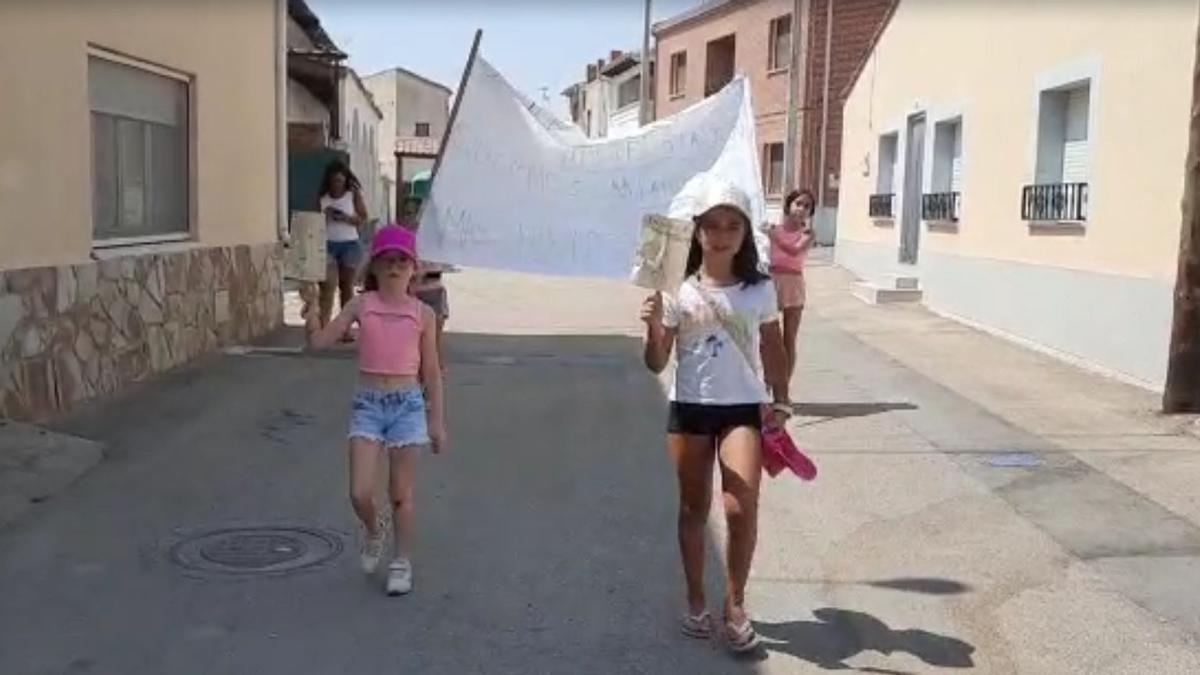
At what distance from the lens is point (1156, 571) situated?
549cm

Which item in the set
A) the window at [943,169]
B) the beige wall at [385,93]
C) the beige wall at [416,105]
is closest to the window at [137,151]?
the window at [943,169]

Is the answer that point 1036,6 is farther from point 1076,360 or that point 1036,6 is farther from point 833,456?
point 833,456

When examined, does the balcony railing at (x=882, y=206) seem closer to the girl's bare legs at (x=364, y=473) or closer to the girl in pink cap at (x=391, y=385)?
the girl in pink cap at (x=391, y=385)

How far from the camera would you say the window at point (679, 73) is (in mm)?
42188

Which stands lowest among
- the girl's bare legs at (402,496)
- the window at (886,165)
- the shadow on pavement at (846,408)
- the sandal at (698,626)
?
the sandal at (698,626)

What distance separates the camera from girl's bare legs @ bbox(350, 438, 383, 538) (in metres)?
5.05

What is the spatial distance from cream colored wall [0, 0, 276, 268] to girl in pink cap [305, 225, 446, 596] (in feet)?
11.3

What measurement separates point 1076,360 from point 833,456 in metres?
4.82

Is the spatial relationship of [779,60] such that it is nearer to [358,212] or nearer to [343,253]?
[358,212]

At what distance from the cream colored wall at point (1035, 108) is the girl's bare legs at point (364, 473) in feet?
24.2

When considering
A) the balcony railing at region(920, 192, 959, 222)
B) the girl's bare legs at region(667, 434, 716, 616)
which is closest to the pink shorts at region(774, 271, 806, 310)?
the girl's bare legs at region(667, 434, 716, 616)

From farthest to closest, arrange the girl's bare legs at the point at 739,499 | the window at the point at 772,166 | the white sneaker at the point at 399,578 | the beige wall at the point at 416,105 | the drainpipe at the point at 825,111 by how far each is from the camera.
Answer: the beige wall at the point at 416,105 → the window at the point at 772,166 → the drainpipe at the point at 825,111 → the white sneaker at the point at 399,578 → the girl's bare legs at the point at 739,499

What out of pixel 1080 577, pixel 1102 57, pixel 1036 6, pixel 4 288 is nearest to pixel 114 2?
pixel 4 288

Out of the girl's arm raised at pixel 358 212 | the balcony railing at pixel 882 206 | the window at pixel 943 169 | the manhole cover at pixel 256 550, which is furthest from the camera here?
the balcony railing at pixel 882 206
